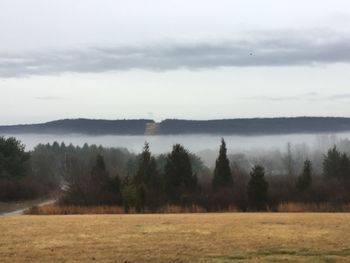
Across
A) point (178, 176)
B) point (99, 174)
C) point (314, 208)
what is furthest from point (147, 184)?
point (314, 208)

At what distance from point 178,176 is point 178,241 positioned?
44.7 metres

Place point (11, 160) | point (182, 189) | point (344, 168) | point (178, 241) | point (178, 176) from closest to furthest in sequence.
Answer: point (178, 241), point (182, 189), point (178, 176), point (344, 168), point (11, 160)

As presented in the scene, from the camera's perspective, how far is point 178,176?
65188 millimetres

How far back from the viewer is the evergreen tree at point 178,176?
62763 mm

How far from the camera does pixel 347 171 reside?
271ft

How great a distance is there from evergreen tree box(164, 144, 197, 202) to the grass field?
3486 cm

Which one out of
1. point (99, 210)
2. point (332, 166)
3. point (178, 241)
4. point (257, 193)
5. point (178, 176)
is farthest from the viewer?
point (332, 166)

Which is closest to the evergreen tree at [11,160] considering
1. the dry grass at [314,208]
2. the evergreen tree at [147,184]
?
the evergreen tree at [147,184]

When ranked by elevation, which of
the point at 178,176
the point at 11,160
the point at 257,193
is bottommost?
the point at 257,193

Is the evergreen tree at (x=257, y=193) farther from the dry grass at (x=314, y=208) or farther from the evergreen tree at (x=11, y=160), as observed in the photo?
the evergreen tree at (x=11, y=160)

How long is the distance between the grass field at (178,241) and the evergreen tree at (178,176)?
34858 mm

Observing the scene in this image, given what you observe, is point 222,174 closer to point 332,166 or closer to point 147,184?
point 147,184

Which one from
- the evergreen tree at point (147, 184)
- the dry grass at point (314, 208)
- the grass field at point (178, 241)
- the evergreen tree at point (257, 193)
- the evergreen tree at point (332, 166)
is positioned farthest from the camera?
the evergreen tree at point (332, 166)

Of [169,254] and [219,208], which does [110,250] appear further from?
[219,208]
